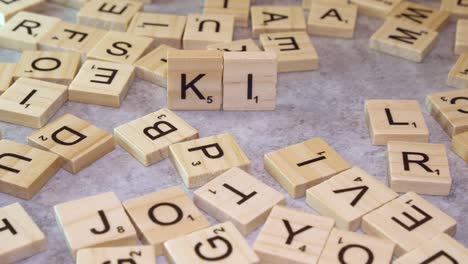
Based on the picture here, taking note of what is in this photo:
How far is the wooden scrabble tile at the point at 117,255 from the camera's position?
1.56 meters

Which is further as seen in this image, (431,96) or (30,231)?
(431,96)

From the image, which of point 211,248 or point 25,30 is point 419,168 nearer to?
point 211,248

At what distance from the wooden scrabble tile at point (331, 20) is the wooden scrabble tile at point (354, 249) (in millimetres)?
990

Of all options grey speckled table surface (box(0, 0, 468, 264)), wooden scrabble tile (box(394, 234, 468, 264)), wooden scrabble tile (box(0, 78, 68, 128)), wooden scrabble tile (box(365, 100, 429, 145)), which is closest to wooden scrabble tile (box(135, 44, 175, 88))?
grey speckled table surface (box(0, 0, 468, 264))

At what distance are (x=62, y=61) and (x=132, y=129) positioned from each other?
1.35 feet

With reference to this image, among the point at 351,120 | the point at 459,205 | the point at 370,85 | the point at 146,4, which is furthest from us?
the point at 146,4

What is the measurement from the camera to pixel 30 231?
5.41 feet

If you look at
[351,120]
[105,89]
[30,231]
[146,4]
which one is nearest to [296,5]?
[146,4]

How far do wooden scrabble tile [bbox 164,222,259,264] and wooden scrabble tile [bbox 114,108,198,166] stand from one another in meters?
0.35

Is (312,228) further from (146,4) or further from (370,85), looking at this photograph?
(146,4)

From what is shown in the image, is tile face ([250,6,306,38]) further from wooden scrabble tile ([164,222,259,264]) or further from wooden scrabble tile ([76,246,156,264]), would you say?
wooden scrabble tile ([76,246,156,264])

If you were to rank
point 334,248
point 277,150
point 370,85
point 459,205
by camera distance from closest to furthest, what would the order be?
point 334,248
point 459,205
point 277,150
point 370,85

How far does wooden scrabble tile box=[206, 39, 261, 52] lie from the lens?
7.56ft

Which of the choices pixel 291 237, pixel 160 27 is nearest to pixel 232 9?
pixel 160 27
